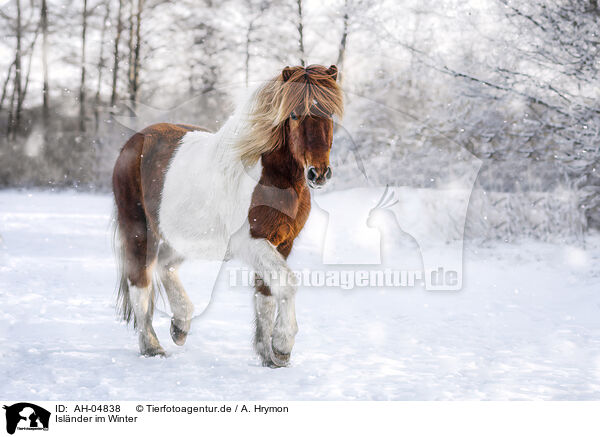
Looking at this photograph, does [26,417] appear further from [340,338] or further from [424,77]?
[424,77]

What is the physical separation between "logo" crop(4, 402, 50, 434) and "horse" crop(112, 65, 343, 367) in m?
1.04

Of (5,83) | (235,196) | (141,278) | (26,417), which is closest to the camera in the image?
(26,417)

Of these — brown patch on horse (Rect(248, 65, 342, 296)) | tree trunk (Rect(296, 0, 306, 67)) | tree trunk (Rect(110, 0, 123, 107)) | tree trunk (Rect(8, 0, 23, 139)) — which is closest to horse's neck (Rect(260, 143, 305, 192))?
brown patch on horse (Rect(248, 65, 342, 296))

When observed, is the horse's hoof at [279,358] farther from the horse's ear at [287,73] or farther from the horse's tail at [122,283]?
the horse's ear at [287,73]

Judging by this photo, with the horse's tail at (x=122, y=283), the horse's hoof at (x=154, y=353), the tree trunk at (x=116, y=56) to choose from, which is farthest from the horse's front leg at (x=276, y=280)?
the tree trunk at (x=116, y=56)

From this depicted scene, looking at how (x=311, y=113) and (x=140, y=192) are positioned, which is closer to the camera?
(x=311, y=113)

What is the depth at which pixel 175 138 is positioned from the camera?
3.64 metres

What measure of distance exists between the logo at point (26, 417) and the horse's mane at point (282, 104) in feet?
5.40

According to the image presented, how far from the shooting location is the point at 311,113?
254cm

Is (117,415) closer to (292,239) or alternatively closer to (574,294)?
(292,239)

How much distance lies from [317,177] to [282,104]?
17.8 inches

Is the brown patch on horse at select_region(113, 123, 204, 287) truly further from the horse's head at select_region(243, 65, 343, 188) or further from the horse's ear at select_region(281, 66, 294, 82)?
the horse's ear at select_region(281, 66, 294, 82)

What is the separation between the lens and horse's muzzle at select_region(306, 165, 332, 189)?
7.96ft

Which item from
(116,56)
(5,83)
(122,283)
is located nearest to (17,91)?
(5,83)
